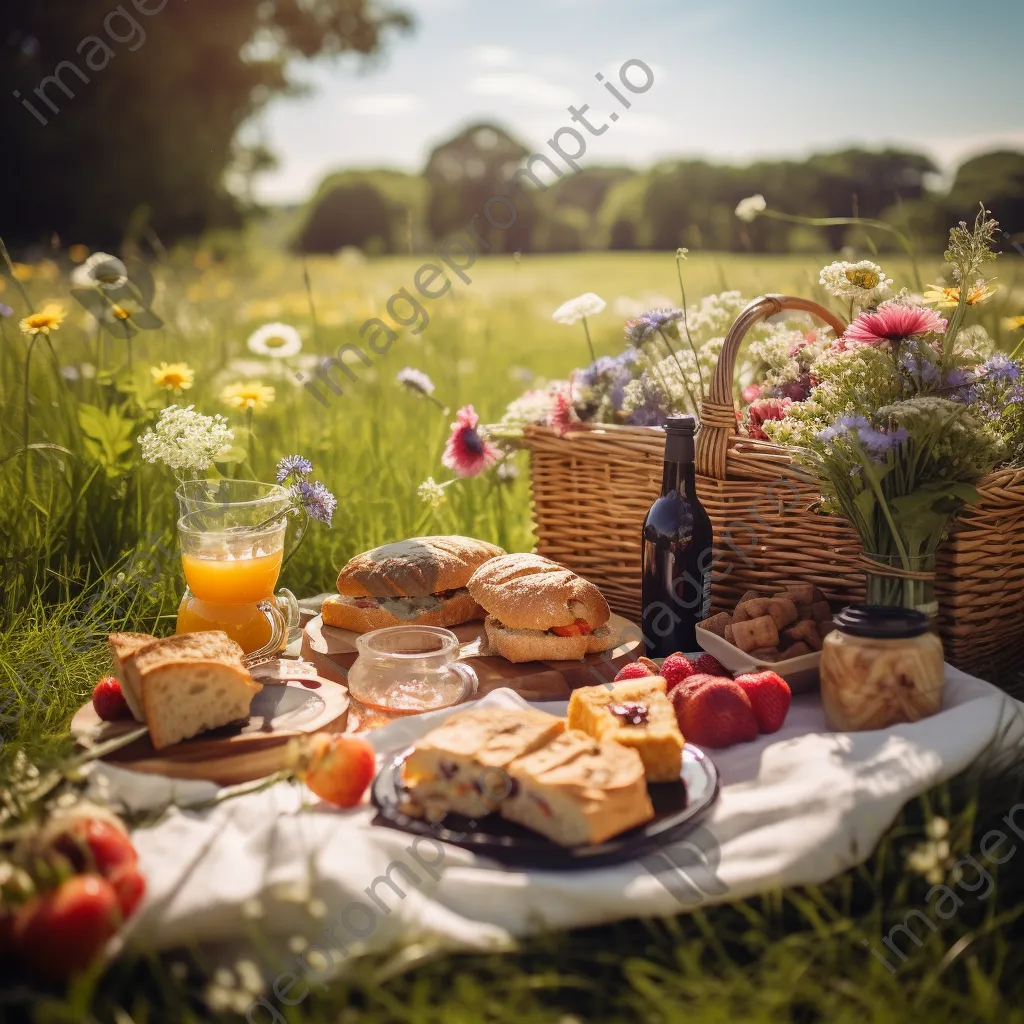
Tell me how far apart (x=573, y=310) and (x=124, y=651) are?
5.44 feet

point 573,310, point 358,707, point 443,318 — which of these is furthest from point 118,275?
point 443,318

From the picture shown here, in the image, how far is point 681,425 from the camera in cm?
258

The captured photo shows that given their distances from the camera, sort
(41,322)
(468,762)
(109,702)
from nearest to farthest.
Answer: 1. (468,762)
2. (109,702)
3. (41,322)

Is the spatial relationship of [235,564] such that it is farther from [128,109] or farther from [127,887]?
[128,109]

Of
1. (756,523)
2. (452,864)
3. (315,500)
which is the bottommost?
(452,864)

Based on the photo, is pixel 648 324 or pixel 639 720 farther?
pixel 648 324

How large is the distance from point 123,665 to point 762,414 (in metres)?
1.79

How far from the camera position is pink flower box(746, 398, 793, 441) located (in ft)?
9.35

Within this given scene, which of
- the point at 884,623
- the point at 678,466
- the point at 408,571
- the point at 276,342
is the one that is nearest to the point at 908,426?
the point at 884,623

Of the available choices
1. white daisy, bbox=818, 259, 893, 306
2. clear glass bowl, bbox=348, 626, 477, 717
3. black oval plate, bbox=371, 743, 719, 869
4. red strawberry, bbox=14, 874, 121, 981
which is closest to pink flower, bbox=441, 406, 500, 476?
clear glass bowl, bbox=348, 626, 477, 717

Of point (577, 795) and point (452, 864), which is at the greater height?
point (577, 795)

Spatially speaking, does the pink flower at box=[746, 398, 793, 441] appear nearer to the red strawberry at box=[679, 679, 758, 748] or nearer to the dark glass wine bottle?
the dark glass wine bottle

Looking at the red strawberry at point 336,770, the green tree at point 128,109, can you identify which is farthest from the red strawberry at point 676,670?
the green tree at point 128,109

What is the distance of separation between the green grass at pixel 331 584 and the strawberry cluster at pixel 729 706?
365 mm
